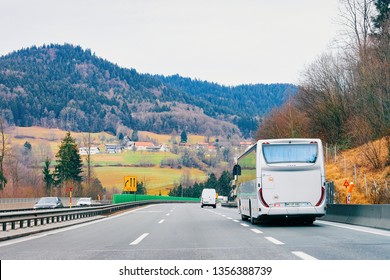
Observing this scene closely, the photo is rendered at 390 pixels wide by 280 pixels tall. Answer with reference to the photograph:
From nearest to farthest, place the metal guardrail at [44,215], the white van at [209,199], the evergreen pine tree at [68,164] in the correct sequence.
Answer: the metal guardrail at [44,215] → the white van at [209,199] → the evergreen pine tree at [68,164]

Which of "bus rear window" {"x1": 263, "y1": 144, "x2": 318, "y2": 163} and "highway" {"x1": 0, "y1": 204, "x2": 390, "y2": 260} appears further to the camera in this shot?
"bus rear window" {"x1": 263, "y1": 144, "x2": 318, "y2": 163}

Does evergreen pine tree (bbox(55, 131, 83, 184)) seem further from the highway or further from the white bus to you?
the highway

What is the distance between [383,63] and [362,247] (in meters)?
31.9

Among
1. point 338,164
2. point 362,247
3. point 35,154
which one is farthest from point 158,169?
point 362,247

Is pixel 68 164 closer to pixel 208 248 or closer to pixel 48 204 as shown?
pixel 48 204

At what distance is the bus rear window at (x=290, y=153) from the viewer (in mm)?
19672

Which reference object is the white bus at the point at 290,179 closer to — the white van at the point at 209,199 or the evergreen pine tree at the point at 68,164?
the white van at the point at 209,199

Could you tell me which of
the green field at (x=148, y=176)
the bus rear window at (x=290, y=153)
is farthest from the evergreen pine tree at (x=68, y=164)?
the bus rear window at (x=290, y=153)

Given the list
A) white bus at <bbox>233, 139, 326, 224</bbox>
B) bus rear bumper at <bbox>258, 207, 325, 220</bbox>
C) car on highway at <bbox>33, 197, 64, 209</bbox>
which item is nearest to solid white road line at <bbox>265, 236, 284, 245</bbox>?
bus rear bumper at <bbox>258, 207, 325, 220</bbox>

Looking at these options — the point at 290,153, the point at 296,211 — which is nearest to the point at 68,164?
the point at 290,153

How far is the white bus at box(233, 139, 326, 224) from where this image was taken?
19328 mm

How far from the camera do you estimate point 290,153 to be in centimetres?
1980
